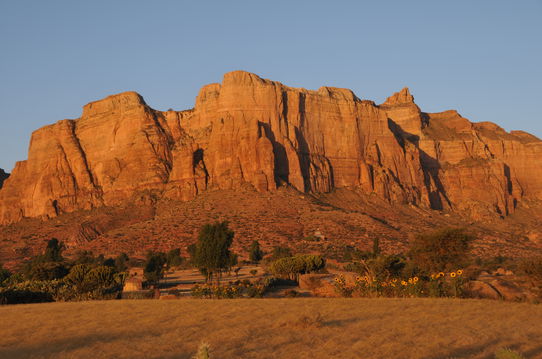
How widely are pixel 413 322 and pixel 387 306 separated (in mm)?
3815

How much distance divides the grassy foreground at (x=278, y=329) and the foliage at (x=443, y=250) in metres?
8.73

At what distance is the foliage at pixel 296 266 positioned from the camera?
135 ft

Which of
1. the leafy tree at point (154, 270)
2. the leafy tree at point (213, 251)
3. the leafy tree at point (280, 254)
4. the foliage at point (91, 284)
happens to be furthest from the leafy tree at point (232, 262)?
the foliage at point (91, 284)

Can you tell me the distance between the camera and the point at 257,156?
3501 inches

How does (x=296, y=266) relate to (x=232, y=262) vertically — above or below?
below

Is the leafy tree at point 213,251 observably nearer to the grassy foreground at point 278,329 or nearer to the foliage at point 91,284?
the foliage at point 91,284

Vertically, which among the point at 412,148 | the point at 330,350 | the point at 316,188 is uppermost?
the point at 412,148

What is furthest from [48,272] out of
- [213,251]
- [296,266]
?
[296,266]

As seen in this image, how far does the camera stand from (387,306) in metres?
20.5

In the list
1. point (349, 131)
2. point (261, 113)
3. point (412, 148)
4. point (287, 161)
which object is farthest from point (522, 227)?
point (261, 113)

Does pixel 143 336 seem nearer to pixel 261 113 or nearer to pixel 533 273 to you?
pixel 533 273

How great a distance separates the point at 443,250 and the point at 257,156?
59.9 meters

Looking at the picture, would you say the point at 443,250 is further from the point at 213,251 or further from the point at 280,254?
the point at 280,254

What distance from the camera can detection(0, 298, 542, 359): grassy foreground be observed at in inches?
516
